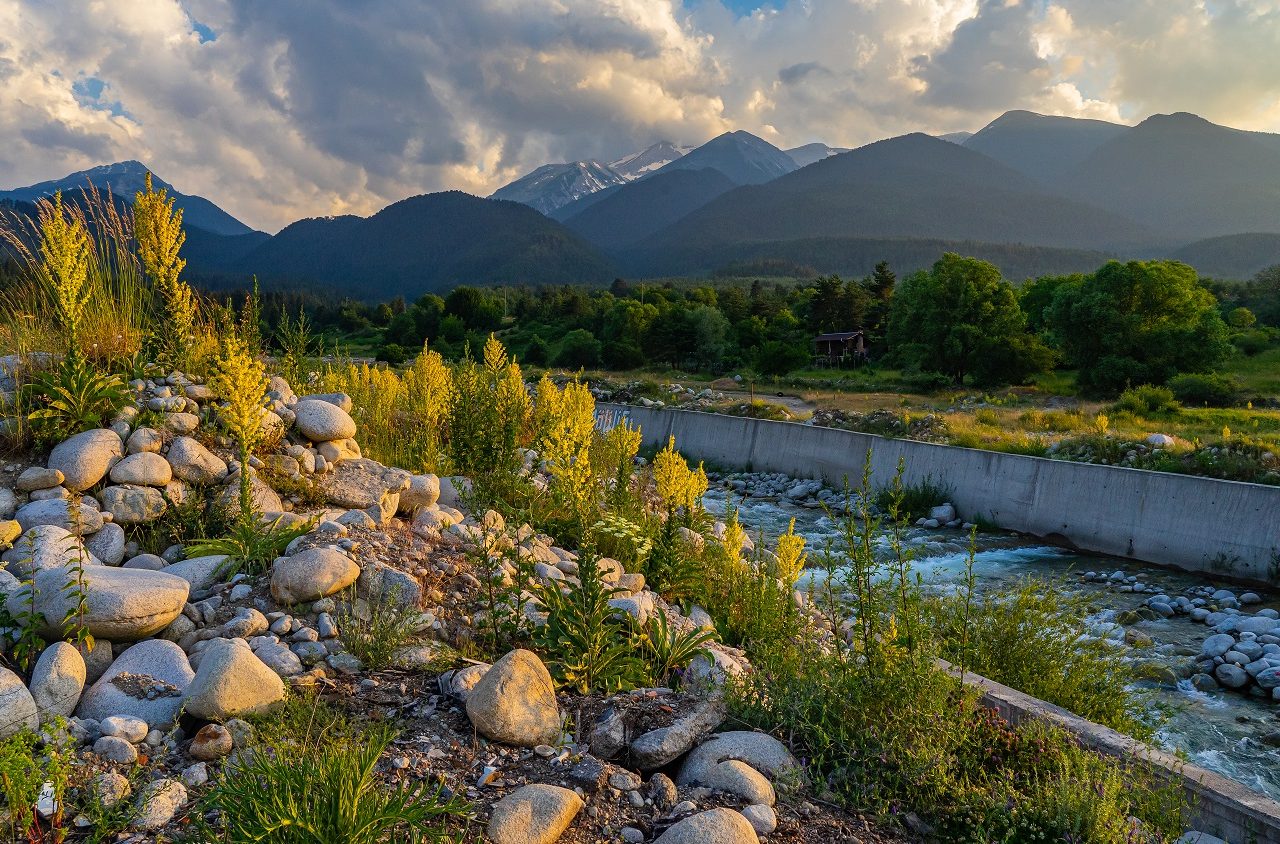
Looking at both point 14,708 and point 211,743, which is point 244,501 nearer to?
point 14,708

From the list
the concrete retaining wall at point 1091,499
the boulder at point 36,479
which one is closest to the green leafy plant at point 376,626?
the boulder at point 36,479

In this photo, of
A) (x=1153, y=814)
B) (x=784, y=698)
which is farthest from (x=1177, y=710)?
(x=784, y=698)

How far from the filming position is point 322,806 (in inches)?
103

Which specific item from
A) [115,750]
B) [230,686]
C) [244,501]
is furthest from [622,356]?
[115,750]

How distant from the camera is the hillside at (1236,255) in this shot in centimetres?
15650

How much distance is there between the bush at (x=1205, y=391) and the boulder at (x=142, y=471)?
99.1ft

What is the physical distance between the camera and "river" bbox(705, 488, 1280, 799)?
6.82 meters

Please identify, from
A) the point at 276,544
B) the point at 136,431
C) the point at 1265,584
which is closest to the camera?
the point at 276,544

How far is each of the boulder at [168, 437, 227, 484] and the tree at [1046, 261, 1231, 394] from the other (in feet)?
Answer: 105

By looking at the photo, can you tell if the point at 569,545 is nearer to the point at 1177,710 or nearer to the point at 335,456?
the point at 335,456

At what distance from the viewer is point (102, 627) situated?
13.2 feet

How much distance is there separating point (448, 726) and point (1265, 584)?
14210 millimetres

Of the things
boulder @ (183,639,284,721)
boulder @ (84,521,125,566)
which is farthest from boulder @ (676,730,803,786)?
boulder @ (84,521,125,566)

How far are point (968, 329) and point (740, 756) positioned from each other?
1392 inches
